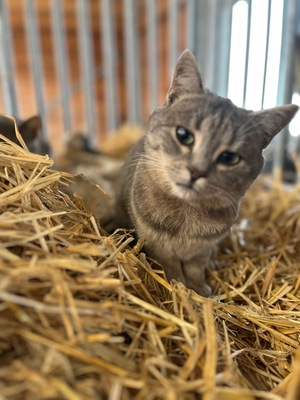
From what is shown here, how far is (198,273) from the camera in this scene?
1.31m

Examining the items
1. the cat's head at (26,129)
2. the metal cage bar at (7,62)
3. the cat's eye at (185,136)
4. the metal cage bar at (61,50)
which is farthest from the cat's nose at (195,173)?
the metal cage bar at (61,50)

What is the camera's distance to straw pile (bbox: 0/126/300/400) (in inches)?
28.1

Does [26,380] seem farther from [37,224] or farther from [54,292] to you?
[37,224]

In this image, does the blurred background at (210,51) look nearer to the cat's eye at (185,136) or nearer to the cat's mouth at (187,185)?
the cat's eye at (185,136)

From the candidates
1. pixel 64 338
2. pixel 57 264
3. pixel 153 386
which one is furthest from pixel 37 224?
pixel 153 386

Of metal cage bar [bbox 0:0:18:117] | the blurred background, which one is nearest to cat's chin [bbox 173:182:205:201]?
the blurred background

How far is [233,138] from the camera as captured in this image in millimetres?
1121

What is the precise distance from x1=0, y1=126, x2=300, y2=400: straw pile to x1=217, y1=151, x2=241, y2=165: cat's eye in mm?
351

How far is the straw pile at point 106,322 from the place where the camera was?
0.71 metres

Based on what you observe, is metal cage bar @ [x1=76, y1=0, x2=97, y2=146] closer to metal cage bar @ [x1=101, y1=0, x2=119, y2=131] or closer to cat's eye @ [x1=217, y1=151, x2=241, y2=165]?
metal cage bar @ [x1=101, y1=0, x2=119, y2=131]

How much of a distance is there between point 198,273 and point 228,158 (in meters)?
0.42

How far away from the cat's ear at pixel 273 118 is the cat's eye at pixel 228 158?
0.44 ft

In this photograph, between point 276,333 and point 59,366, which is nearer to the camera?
point 59,366

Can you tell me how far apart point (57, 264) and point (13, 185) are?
0.34 metres
